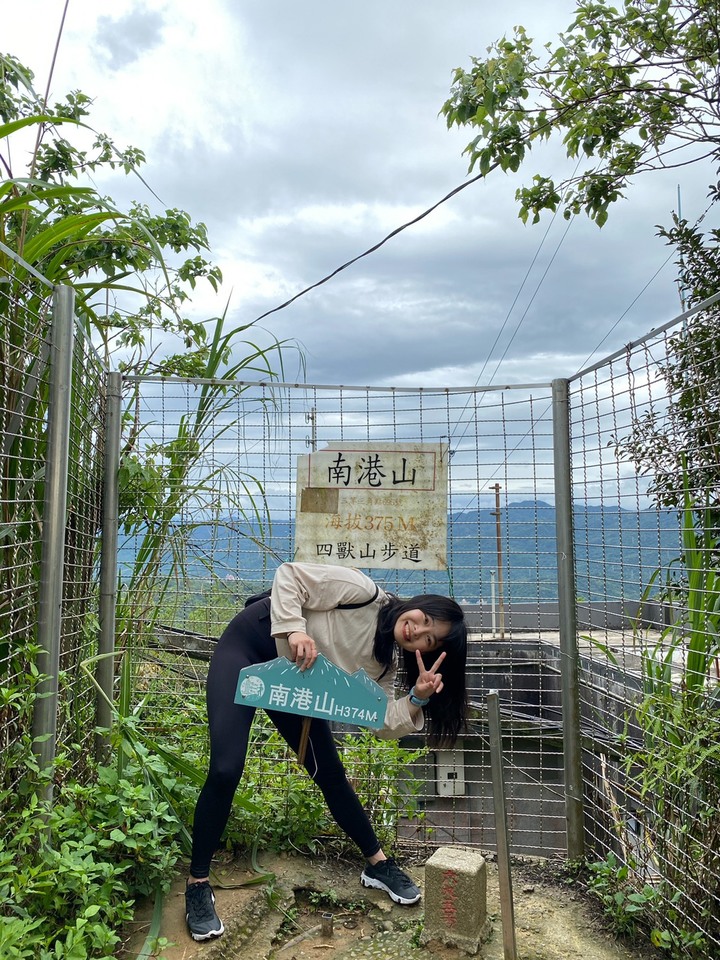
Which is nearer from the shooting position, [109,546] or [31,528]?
[31,528]

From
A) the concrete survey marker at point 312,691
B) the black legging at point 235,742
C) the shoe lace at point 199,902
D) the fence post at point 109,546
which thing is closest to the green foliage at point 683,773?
the concrete survey marker at point 312,691

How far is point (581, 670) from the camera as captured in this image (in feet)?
10.2

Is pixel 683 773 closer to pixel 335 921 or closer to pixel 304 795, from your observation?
pixel 335 921

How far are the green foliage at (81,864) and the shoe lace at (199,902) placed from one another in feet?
0.30

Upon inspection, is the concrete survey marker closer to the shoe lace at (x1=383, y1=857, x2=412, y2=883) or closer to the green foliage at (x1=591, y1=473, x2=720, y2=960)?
the shoe lace at (x1=383, y1=857, x2=412, y2=883)

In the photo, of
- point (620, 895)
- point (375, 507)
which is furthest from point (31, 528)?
point (620, 895)

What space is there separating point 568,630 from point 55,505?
213 centimetres

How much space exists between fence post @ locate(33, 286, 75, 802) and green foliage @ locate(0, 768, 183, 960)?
187 millimetres

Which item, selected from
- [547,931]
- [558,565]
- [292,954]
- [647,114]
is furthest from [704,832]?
[647,114]

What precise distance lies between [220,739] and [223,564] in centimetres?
90

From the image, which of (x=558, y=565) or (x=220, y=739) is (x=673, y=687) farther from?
(x=220, y=739)

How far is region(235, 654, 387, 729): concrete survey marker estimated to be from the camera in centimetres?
235

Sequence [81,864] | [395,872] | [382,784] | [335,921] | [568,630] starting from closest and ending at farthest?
[81,864] → [335,921] → [395,872] → [568,630] → [382,784]

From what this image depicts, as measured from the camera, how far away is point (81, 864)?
2066mm
